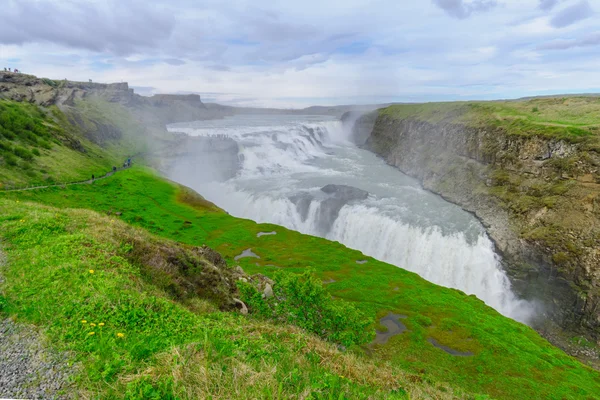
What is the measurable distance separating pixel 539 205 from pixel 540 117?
2541 cm

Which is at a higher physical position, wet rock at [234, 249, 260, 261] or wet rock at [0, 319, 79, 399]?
wet rock at [0, 319, 79, 399]

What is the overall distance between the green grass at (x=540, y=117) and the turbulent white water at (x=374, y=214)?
1824cm

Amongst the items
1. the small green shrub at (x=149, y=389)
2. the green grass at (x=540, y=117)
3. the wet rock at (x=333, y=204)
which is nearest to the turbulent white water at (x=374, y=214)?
the wet rock at (x=333, y=204)

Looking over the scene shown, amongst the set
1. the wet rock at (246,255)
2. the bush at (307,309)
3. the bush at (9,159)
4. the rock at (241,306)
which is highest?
the bush at (9,159)

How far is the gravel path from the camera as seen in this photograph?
7.10 meters

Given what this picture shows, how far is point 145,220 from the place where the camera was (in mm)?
51781

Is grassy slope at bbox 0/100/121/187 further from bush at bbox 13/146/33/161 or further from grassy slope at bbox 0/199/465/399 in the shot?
grassy slope at bbox 0/199/465/399

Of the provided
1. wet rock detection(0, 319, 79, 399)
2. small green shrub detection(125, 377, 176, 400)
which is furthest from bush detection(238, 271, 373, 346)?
small green shrub detection(125, 377, 176, 400)

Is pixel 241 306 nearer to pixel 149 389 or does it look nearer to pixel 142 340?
pixel 142 340

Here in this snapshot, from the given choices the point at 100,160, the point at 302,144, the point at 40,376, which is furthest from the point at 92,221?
the point at 302,144

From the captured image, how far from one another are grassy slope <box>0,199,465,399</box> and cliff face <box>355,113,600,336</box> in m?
34.9

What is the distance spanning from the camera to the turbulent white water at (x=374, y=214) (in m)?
45.3

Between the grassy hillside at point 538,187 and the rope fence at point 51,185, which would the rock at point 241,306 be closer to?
the grassy hillside at point 538,187

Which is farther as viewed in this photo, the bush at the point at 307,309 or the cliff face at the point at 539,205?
the cliff face at the point at 539,205
